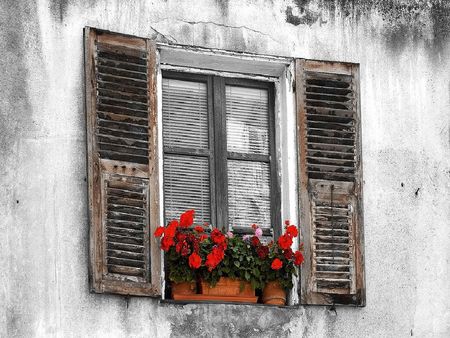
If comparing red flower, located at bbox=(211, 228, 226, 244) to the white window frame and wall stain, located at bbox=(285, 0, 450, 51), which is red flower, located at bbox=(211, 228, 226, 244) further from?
wall stain, located at bbox=(285, 0, 450, 51)

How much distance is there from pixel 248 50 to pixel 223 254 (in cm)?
162

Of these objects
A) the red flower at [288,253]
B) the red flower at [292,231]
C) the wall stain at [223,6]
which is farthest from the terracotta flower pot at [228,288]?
the wall stain at [223,6]

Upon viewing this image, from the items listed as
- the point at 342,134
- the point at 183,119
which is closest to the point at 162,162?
the point at 183,119

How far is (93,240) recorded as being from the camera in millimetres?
11711

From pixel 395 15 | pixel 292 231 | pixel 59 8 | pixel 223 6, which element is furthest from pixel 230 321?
pixel 395 15

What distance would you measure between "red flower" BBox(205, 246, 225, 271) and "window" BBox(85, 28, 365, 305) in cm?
35

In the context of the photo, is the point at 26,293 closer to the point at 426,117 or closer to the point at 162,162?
the point at 162,162

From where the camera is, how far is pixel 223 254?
12.0 meters

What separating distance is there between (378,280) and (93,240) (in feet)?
7.55

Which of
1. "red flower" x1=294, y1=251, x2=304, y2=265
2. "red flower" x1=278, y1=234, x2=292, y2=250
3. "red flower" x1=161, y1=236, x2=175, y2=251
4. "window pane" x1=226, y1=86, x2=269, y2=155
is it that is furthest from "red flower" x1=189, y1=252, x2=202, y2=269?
"window pane" x1=226, y1=86, x2=269, y2=155

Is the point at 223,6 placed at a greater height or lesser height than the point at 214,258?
greater

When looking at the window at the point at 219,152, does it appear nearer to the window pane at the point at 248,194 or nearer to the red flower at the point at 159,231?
the window pane at the point at 248,194

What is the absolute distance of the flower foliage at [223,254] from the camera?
12.0 m

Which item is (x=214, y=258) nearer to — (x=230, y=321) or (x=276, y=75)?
(x=230, y=321)
